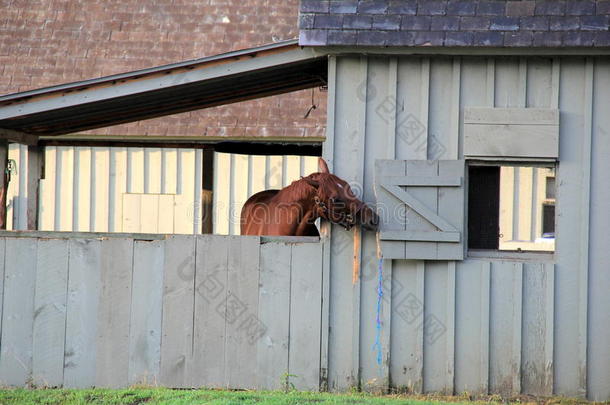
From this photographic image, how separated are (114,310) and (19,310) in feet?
2.86

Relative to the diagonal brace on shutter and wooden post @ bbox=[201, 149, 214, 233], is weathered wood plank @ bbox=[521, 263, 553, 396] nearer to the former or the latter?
the diagonal brace on shutter

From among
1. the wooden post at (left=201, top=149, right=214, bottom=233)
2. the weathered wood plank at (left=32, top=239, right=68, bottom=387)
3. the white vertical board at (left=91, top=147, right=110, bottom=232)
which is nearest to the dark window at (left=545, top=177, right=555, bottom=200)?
the wooden post at (left=201, top=149, right=214, bottom=233)

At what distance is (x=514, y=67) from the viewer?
7.53 m

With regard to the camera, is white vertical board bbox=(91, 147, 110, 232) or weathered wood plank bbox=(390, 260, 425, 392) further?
white vertical board bbox=(91, 147, 110, 232)

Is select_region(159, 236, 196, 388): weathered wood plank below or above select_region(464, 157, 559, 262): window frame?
below

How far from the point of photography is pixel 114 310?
7.58 metres

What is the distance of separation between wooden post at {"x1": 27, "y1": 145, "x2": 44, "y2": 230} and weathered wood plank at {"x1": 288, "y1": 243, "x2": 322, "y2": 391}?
3857 mm

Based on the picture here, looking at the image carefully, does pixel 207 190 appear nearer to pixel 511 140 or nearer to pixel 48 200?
pixel 48 200

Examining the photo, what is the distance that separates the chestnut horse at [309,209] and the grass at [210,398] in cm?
152

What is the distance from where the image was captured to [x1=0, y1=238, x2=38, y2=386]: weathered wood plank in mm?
7605

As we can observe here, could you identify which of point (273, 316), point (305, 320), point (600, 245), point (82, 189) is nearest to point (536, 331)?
point (600, 245)

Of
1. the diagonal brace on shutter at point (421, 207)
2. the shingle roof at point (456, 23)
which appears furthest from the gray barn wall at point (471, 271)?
the shingle roof at point (456, 23)

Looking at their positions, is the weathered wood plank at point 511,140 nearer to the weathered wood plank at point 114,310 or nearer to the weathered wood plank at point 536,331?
the weathered wood plank at point 536,331

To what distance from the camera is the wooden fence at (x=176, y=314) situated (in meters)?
7.57
